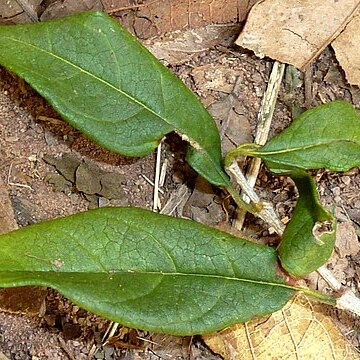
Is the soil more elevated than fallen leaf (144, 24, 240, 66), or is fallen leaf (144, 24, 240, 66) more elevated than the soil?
fallen leaf (144, 24, 240, 66)

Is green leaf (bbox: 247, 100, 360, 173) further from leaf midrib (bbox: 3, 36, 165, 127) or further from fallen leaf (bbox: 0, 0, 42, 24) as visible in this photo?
fallen leaf (bbox: 0, 0, 42, 24)

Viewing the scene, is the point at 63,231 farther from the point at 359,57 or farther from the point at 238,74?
the point at 359,57

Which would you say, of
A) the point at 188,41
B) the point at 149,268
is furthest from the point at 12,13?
the point at 149,268

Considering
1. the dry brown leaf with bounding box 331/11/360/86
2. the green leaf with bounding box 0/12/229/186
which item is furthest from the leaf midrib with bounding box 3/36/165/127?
the dry brown leaf with bounding box 331/11/360/86

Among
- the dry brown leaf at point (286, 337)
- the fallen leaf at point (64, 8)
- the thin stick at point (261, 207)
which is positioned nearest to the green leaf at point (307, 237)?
the thin stick at point (261, 207)

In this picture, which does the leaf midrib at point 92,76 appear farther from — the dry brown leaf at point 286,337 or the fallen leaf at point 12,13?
the dry brown leaf at point 286,337

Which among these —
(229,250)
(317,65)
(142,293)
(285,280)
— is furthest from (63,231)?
(317,65)
